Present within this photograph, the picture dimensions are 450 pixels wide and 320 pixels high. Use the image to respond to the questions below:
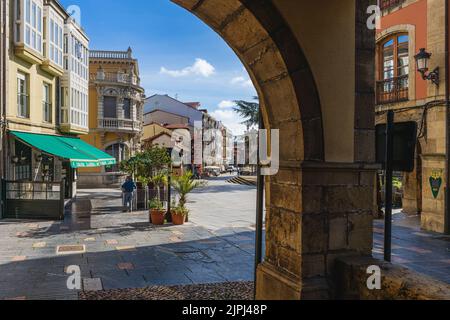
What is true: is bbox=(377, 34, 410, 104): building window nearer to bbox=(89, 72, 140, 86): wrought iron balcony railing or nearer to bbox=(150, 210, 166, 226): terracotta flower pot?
bbox=(150, 210, 166, 226): terracotta flower pot

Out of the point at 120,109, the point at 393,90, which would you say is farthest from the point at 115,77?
the point at 393,90

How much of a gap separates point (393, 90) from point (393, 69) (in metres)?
0.82

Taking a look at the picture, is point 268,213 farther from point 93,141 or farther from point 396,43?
point 93,141

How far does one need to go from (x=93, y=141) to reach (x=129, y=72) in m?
7.03

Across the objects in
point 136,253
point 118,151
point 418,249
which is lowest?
point 418,249

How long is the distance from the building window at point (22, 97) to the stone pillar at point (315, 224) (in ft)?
43.2

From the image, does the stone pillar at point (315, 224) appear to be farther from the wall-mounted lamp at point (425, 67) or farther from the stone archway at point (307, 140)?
the wall-mounted lamp at point (425, 67)

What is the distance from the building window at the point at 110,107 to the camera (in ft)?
103

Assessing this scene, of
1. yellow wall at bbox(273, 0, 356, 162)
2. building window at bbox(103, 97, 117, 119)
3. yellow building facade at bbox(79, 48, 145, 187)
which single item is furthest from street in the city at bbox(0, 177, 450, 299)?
building window at bbox(103, 97, 117, 119)

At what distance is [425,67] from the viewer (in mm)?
12148

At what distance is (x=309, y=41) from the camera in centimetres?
387

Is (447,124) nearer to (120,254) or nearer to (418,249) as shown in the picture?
(418,249)

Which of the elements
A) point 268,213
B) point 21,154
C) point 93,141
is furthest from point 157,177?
point 93,141

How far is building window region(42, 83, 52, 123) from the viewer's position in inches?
670
